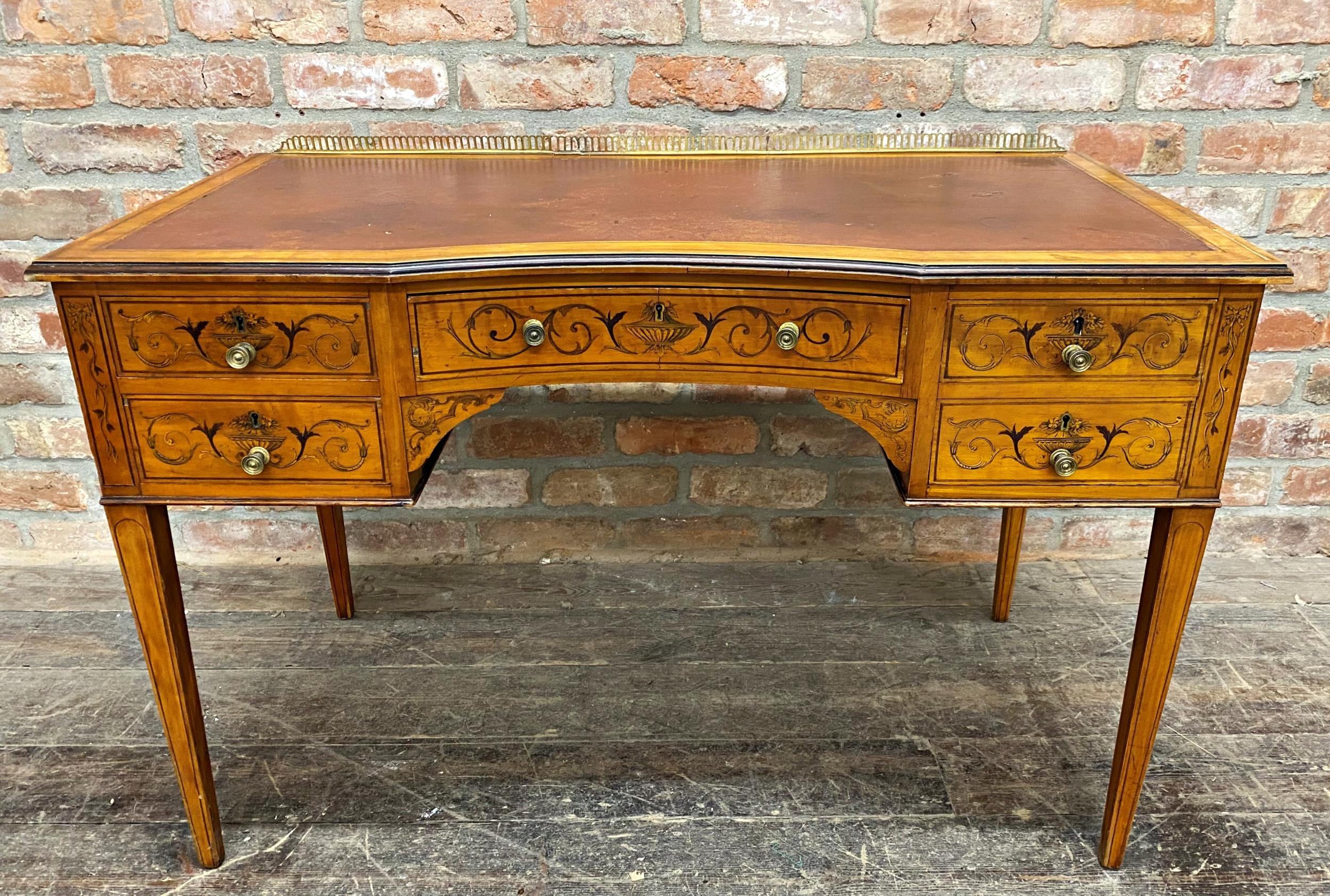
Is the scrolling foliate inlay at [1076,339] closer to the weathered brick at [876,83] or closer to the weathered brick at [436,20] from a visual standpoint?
the weathered brick at [876,83]

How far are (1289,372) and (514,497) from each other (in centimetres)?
149

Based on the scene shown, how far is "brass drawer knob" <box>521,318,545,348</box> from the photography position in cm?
108

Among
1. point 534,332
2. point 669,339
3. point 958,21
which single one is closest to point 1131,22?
point 958,21

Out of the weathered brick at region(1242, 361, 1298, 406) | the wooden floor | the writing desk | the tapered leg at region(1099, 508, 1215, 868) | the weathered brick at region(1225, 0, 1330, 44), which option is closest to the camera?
the writing desk

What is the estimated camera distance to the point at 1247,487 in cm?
195

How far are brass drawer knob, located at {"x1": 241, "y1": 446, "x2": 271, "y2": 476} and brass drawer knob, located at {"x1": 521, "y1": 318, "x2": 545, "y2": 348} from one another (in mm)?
322

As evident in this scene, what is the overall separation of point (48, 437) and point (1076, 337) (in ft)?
6.06

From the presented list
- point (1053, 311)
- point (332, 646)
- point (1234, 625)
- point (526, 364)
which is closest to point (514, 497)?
point (332, 646)

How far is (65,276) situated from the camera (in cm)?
102

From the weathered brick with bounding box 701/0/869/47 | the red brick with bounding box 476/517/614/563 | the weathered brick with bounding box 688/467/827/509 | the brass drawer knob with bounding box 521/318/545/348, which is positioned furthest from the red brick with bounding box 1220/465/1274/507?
the brass drawer knob with bounding box 521/318/545/348

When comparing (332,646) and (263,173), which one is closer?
(263,173)

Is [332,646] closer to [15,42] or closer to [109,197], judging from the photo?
[109,197]

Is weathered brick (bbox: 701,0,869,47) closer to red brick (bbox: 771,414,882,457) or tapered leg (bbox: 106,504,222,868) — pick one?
red brick (bbox: 771,414,882,457)

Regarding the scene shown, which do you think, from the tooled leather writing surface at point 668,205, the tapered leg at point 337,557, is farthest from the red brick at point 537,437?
the tooled leather writing surface at point 668,205
